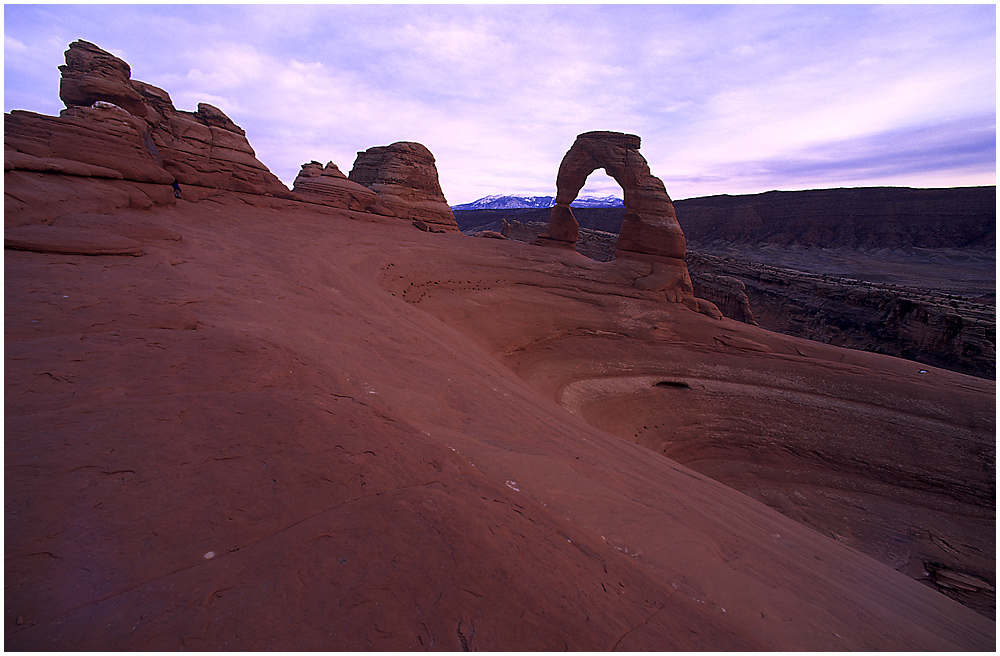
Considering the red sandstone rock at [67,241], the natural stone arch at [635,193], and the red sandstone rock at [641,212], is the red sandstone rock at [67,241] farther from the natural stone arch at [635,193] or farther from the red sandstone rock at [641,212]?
the natural stone arch at [635,193]

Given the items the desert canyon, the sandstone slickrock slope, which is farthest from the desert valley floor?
the sandstone slickrock slope

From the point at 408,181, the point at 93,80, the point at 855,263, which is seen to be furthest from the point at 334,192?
the point at 855,263

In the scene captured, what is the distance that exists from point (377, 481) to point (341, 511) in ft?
0.78

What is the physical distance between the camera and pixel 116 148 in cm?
912

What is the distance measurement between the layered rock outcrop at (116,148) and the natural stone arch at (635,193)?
36.8ft

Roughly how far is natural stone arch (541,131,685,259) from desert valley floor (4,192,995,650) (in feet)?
29.9

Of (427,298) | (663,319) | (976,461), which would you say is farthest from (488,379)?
(976,461)

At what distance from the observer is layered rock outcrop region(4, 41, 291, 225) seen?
7.14 m

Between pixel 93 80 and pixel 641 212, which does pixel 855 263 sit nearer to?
pixel 641 212

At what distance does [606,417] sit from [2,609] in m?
7.99

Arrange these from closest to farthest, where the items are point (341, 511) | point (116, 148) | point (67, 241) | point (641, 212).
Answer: point (341, 511), point (67, 241), point (116, 148), point (641, 212)

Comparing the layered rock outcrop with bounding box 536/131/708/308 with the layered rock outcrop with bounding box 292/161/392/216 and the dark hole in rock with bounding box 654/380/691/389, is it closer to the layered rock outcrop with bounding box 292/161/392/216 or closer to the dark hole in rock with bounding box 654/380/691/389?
the dark hole in rock with bounding box 654/380/691/389

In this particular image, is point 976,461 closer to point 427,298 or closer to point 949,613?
point 949,613

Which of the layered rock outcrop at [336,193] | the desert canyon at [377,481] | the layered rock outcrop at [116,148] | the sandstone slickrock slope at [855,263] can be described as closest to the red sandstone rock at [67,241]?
the desert canyon at [377,481]
